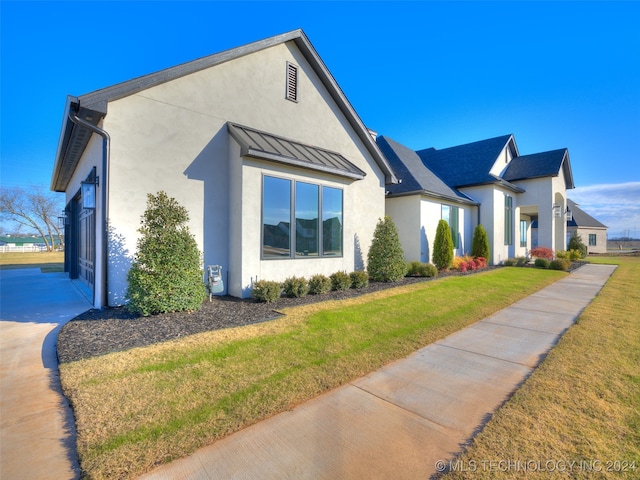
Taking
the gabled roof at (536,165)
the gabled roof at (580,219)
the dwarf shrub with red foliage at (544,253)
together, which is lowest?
the dwarf shrub with red foliage at (544,253)

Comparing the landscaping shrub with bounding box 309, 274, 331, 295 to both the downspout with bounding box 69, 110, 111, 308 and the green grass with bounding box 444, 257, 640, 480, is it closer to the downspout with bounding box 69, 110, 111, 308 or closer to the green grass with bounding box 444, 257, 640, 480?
the downspout with bounding box 69, 110, 111, 308

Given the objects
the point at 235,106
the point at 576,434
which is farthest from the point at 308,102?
the point at 576,434

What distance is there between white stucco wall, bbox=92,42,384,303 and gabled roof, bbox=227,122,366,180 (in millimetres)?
337

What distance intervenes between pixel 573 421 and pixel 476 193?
18.6 metres

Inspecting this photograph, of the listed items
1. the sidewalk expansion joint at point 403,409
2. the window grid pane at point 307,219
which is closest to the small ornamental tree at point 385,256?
the window grid pane at point 307,219

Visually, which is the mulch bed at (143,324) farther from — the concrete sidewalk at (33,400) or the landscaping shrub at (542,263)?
the landscaping shrub at (542,263)

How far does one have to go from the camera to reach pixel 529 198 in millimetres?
20812

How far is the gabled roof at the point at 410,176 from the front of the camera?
595 inches

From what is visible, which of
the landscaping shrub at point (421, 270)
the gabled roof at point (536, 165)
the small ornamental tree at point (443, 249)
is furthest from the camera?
the gabled roof at point (536, 165)

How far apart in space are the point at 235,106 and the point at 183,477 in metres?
9.10

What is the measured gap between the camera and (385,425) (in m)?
2.79

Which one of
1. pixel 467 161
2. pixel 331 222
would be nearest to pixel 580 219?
pixel 467 161

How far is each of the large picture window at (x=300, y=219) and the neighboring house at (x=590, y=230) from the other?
40680 millimetres

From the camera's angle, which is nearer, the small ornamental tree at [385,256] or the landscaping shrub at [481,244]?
the small ornamental tree at [385,256]
